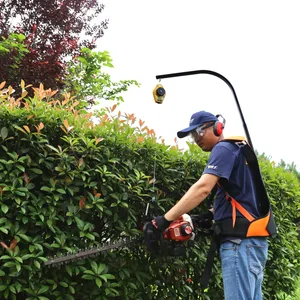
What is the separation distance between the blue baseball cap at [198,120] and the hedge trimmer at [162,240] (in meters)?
0.68

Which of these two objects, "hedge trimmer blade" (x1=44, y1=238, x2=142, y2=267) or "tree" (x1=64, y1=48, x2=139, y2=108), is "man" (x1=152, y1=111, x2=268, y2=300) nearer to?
"hedge trimmer blade" (x1=44, y1=238, x2=142, y2=267)

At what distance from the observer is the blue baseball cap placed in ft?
11.4

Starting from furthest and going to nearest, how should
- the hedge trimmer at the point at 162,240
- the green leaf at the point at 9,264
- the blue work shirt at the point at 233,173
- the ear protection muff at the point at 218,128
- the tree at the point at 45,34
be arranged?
the tree at the point at 45,34
the ear protection muff at the point at 218,128
the hedge trimmer at the point at 162,240
the blue work shirt at the point at 233,173
the green leaf at the point at 9,264

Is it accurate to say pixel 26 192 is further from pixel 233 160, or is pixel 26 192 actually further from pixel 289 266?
pixel 289 266

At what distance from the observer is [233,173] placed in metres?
3.21

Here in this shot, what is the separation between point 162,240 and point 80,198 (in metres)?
0.72

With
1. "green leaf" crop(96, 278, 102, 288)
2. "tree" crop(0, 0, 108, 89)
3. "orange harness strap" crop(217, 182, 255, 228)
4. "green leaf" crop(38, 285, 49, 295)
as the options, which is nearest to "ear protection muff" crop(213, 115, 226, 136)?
"orange harness strap" crop(217, 182, 255, 228)

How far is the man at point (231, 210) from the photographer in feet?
10.2

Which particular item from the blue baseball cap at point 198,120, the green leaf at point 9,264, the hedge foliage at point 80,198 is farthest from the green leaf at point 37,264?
the blue baseball cap at point 198,120

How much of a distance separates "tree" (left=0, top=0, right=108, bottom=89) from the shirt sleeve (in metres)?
5.77

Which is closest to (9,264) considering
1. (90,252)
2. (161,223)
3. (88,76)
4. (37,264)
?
(37,264)

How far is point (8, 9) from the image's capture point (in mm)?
9828

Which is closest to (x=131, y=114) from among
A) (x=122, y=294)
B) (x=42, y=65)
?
(x=122, y=294)

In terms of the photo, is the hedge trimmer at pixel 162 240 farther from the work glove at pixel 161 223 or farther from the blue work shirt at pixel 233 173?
the blue work shirt at pixel 233 173
